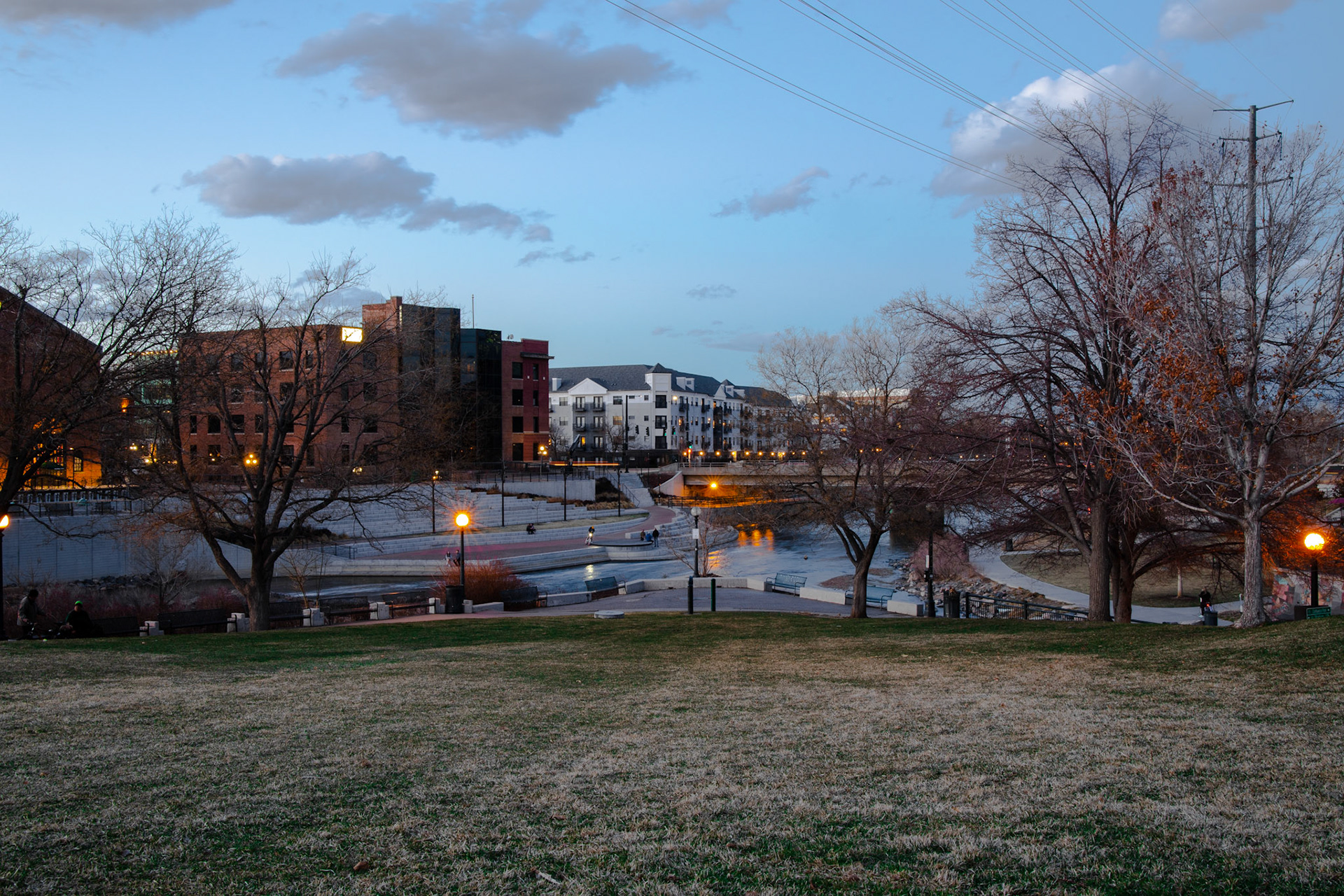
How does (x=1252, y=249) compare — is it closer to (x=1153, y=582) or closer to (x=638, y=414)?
(x=1153, y=582)

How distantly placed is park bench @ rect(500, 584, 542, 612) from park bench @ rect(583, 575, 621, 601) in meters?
2.41

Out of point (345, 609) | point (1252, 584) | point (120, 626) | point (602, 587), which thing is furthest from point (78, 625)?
point (1252, 584)

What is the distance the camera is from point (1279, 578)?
2900 cm

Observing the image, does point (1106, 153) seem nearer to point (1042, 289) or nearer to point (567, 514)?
point (1042, 289)

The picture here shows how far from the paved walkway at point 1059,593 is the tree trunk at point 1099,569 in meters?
6.32

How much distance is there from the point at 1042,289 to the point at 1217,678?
860 centimetres

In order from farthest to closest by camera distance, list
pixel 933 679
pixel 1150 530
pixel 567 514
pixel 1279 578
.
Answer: pixel 567 514 < pixel 1279 578 < pixel 1150 530 < pixel 933 679

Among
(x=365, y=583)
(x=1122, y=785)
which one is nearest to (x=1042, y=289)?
(x=1122, y=785)

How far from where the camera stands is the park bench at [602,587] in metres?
29.2

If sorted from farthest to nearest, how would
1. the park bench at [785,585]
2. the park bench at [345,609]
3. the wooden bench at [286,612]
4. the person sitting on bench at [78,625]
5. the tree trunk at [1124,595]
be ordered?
the park bench at [785,585], the park bench at [345,609], the wooden bench at [286,612], the tree trunk at [1124,595], the person sitting on bench at [78,625]

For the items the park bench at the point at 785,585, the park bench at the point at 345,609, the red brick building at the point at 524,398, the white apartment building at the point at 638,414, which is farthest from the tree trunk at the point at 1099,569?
the white apartment building at the point at 638,414

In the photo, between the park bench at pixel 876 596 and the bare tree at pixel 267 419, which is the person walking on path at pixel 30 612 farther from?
the park bench at pixel 876 596

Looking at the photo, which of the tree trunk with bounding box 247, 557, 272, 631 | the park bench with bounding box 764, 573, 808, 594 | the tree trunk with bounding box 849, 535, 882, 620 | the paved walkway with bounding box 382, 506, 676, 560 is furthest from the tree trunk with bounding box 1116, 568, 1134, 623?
the paved walkway with bounding box 382, 506, 676, 560

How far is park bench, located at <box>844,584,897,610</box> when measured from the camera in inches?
1099
